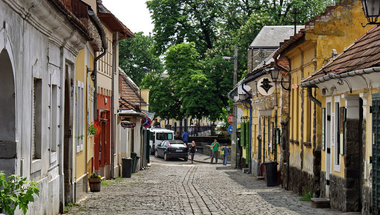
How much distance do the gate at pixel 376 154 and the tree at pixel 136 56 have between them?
217 feet

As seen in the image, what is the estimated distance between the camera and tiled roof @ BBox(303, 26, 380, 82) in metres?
13.2

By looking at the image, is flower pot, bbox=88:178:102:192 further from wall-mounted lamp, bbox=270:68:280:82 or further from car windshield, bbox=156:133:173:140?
car windshield, bbox=156:133:173:140

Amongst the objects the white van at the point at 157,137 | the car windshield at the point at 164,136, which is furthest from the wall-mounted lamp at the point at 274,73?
the car windshield at the point at 164,136

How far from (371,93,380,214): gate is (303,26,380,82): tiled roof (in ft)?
2.25

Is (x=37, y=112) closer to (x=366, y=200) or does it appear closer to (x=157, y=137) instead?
(x=366, y=200)

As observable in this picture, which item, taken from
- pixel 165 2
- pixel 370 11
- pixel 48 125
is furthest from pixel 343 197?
pixel 165 2

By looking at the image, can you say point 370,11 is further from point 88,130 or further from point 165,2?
point 165,2

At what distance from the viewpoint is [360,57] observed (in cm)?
1437

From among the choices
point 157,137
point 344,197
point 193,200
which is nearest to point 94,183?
point 193,200

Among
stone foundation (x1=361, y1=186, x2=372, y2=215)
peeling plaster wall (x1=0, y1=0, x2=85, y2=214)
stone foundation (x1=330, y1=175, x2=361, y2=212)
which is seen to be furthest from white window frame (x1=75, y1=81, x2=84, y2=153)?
stone foundation (x1=361, y1=186, x2=372, y2=215)

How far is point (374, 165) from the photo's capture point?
13086 mm

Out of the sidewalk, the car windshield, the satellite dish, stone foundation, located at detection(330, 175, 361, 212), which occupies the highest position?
the satellite dish

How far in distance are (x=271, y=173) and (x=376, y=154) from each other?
443 inches

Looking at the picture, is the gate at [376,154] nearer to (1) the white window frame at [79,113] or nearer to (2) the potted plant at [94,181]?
(1) the white window frame at [79,113]
